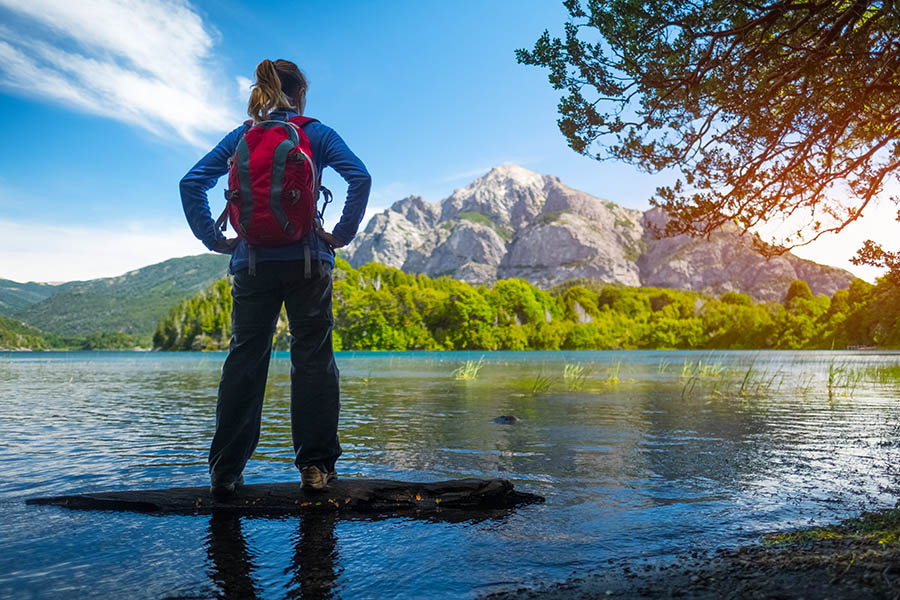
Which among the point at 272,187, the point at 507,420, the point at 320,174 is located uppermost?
the point at 320,174

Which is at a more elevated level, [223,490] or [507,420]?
[223,490]

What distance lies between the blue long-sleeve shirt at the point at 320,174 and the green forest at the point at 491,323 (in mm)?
81789

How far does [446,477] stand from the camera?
5945mm

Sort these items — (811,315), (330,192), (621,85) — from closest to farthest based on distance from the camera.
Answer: (330,192)
(621,85)
(811,315)

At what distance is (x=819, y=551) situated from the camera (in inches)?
122

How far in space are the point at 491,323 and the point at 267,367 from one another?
11478 centimetres

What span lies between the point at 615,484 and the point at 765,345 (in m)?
124

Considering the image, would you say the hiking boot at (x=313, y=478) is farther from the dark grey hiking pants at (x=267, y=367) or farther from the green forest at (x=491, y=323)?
the green forest at (x=491, y=323)

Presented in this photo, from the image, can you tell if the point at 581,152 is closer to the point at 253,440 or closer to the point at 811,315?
the point at 253,440

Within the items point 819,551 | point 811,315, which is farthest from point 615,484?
point 811,315

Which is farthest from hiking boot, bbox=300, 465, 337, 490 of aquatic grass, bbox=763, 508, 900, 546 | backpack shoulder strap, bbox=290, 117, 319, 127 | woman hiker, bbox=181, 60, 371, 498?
aquatic grass, bbox=763, 508, 900, 546

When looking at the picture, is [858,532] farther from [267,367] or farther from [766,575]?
[267,367]

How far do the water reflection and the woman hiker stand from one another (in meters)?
0.39

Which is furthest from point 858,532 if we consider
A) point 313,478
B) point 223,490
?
point 223,490
